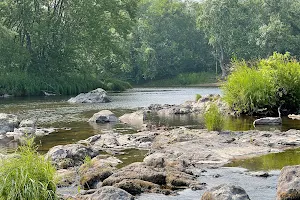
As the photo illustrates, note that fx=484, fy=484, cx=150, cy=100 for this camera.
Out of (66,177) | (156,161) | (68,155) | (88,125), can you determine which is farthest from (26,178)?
(88,125)

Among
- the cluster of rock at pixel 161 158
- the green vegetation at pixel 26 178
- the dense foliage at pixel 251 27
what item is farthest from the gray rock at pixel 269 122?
the dense foliage at pixel 251 27

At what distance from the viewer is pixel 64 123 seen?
1004 inches

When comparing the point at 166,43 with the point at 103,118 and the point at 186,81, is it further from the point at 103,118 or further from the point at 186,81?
the point at 103,118

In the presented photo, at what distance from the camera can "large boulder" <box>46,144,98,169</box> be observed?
13743 mm

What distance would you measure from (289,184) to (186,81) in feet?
239

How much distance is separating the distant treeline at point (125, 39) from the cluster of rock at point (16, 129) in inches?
1082

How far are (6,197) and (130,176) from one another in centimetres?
386

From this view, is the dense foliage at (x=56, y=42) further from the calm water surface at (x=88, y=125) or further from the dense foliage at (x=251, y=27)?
the dense foliage at (x=251, y=27)

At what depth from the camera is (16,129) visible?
22.1 meters

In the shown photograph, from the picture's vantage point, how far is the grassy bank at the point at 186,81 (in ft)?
266

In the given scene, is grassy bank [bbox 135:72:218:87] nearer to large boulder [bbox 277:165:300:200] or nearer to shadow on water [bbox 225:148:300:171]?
shadow on water [bbox 225:148:300:171]

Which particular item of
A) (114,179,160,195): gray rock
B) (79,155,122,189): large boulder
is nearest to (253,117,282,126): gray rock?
(79,155,122,189): large boulder

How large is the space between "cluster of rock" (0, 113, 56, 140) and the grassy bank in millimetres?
57538

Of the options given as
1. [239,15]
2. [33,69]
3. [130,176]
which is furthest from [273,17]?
[130,176]
